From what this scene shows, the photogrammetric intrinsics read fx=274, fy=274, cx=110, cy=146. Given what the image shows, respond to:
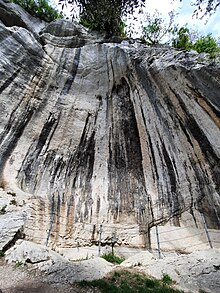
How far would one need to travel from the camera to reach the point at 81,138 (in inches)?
481

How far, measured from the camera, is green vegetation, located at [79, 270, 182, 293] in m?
6.04

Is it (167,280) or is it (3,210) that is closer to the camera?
(167,280)

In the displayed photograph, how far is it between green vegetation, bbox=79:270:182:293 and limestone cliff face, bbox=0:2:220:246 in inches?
121

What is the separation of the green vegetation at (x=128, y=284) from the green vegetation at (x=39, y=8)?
55.1 feet

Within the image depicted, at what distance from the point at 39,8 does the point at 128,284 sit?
1795 cm

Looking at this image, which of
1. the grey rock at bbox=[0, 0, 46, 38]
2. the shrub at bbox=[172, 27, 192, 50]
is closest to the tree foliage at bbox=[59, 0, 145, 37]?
the grey rock at bbox=[0, 0, 46, 38]

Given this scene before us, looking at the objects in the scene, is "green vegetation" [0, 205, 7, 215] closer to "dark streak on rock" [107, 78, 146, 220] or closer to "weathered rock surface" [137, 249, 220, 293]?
"dark streak on rock" [107, 78, 146, 220]

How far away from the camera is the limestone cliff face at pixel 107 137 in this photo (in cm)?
1028

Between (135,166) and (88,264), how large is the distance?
5.42 m

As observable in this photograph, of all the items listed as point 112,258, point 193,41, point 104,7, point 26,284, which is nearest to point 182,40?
point 193,41

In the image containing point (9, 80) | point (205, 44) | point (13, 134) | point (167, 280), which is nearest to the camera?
point (167, 280)

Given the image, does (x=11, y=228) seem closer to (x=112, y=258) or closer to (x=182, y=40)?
(x=112, y=258)

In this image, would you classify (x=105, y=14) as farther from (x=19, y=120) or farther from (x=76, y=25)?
(x=76, y=25)

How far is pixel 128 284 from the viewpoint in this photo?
6.38m
